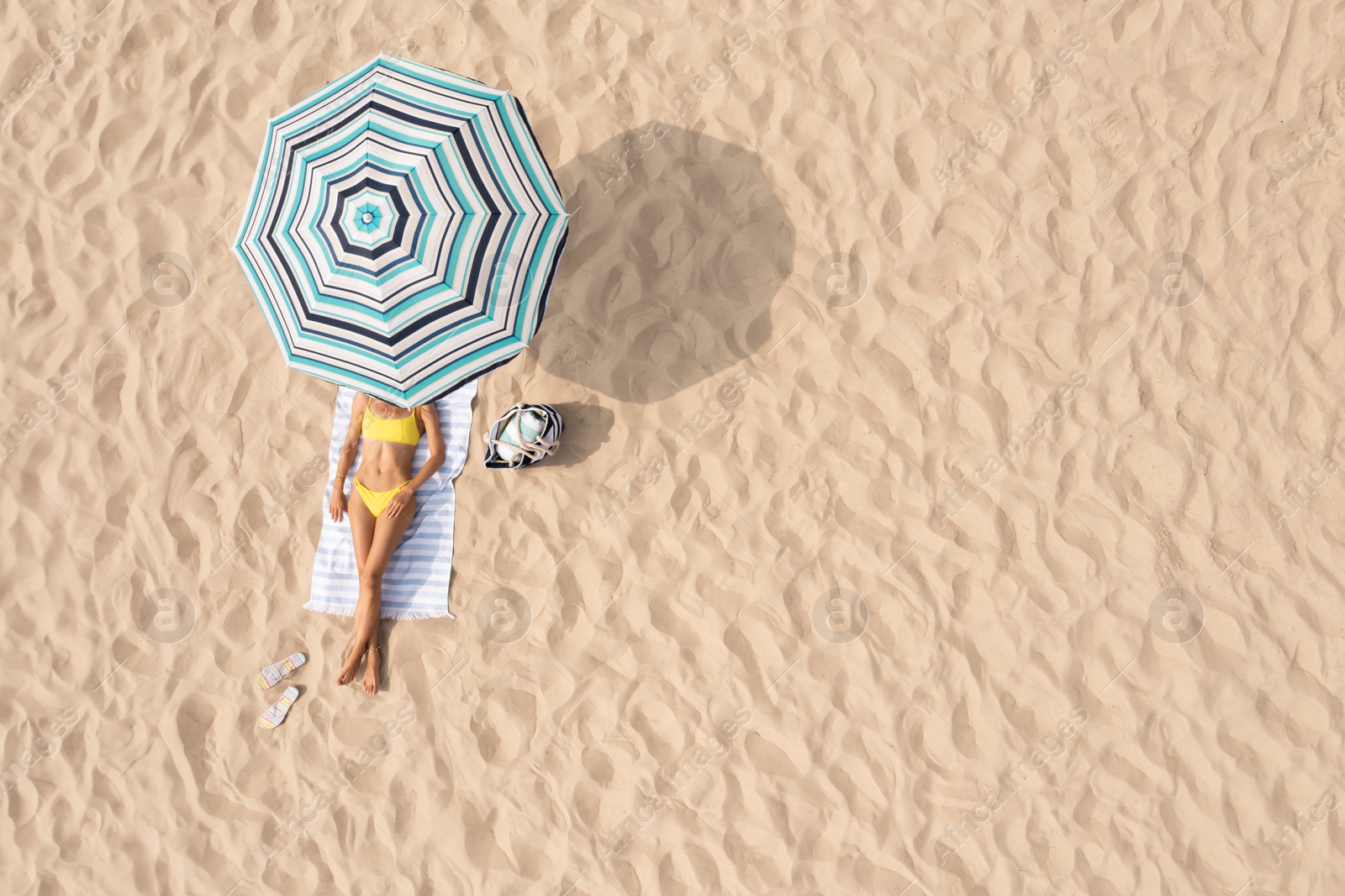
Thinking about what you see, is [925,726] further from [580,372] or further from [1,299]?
[1,299]

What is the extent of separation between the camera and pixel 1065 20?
5.94 meters

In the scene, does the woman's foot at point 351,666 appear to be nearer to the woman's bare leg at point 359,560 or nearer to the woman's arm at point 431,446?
the woman's bare leg at point 359,560

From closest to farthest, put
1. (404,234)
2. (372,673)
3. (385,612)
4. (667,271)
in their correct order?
(404,234)
(372,673)
(385,612)
(667,271)

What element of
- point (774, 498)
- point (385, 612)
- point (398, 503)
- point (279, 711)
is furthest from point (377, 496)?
point (774, 498)

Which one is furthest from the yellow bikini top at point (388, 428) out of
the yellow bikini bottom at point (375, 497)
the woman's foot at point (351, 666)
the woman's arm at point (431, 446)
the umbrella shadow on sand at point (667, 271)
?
the woman's foot at point (351, 666)

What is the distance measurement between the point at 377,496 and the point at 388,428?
0.44 metres

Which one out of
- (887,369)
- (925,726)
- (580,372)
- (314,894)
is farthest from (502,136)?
(314,894)

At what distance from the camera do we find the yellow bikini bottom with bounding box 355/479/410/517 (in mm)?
5750

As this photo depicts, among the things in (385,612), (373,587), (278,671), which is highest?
(373,587)

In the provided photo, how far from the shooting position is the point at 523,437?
5598mm

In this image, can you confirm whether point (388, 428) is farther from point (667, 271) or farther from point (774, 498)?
point (774, 498)

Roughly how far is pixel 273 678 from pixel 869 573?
12.7 ft

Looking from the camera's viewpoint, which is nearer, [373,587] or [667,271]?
[373,587]

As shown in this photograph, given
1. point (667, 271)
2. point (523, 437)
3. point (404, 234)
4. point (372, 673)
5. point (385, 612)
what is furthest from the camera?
point (667, 271)
